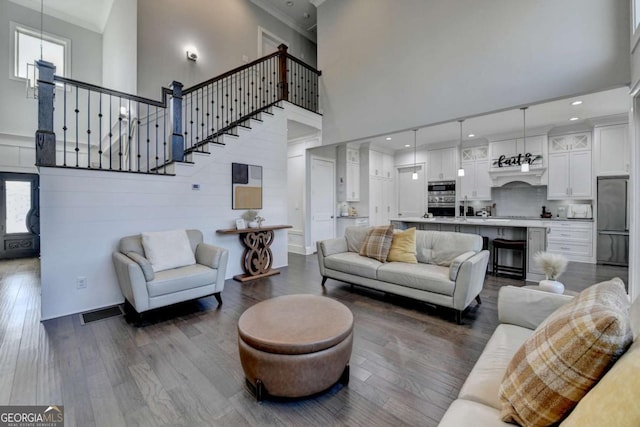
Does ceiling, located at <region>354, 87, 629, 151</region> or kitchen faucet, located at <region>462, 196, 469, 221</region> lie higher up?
ceiling, located at <region>354, 87, 629, 151</region>

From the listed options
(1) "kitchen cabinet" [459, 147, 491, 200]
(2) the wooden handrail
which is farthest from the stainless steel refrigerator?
(2) the wooden handrail

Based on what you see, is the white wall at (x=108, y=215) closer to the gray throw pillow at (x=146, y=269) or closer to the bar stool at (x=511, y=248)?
the gray throw pillow at (x=146, y=269)

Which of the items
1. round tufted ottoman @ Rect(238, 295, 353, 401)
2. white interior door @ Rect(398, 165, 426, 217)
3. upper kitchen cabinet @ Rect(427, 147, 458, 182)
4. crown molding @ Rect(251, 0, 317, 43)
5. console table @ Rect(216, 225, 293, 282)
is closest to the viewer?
round tufted ottoman @ Rect(238, 295, 353, 401)

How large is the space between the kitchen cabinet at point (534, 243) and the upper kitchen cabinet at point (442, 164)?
12.0 ft

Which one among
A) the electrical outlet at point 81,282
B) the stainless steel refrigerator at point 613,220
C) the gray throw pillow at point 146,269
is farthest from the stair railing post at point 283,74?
the stainless steel refrigerator at point 613,220

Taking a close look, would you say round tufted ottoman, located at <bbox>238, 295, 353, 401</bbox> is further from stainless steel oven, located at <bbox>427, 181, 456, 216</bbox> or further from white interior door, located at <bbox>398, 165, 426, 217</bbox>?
white interior door, located at <bbox>398, 165, 426, 217</bbox>

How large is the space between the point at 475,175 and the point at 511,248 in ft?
11.4

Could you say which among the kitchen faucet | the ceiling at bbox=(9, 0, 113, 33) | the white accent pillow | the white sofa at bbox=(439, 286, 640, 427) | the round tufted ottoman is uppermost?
the ceiling at bbox=(9, 0, 113, 33)

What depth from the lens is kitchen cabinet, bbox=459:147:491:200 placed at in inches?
281

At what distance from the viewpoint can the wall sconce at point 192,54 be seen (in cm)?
518

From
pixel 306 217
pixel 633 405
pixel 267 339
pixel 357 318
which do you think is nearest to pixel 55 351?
pixel 267 339

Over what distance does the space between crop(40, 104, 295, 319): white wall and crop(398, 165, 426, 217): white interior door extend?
219 inches

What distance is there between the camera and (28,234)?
6277 mm

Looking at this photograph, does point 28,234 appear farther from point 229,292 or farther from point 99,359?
point 99,359
